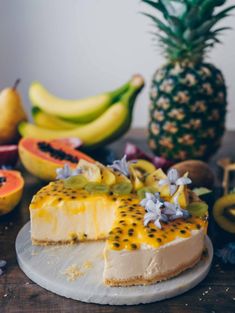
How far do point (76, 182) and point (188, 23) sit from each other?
0.82m

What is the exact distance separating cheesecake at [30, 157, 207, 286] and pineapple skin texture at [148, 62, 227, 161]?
1.85 ft

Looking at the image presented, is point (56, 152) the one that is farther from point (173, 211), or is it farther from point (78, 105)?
point (173, 211)

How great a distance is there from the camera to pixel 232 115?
326 cm

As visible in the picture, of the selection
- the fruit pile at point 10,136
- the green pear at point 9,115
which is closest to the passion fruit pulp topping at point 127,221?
the fruit pile at point 10,136

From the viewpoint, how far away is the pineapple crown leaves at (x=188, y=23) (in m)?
2.17

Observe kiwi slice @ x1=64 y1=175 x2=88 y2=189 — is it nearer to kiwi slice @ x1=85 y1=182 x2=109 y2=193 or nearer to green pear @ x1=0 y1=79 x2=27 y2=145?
kiwi slice @ x1=85 y1=182 x2=109 y2=193

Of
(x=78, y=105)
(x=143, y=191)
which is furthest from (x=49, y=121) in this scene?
(x=143, y=191)

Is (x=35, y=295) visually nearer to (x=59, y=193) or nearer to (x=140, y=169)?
(x=59, y=193)

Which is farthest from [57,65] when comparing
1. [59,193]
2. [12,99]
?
[59,193]

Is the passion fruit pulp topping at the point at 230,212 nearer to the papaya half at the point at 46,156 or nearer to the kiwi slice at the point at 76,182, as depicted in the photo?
the kiwi slice at the point at 76,182

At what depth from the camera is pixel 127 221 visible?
61.9 inches

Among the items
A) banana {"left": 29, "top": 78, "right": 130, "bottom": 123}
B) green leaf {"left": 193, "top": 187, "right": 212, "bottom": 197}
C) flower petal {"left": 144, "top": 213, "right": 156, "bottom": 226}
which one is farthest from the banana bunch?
flower petal {"left": 144, "top": 213, "right": 156, "bottom": 226}

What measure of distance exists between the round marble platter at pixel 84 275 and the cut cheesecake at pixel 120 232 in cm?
3

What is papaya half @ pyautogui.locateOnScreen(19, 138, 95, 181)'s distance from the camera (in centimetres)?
217
